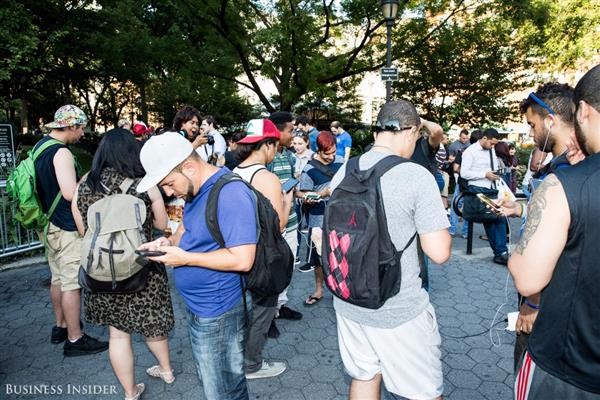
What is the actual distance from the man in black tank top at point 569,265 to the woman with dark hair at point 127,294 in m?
2.21

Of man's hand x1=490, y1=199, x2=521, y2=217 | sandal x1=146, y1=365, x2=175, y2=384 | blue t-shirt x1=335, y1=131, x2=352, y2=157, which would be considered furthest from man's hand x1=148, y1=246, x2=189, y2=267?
blue t-shirt x1=335, y1=131, x2=352, y2=157

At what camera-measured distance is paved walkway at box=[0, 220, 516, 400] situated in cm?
314

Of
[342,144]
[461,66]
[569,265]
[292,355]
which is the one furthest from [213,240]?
[461,66]

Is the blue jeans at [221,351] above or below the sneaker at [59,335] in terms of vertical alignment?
above

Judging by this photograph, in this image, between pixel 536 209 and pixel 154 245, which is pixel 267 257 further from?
pixel 536 209

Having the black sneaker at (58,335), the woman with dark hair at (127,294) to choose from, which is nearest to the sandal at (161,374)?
the woman with dark hair at (127,294)

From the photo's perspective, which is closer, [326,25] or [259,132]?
[259,132]

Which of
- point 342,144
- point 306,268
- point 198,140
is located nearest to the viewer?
point 198,140

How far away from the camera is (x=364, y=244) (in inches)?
75.7

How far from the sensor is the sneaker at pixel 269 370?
3299 mm

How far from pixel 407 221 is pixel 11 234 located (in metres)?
6.46

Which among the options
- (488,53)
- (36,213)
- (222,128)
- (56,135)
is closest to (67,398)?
(36,213)

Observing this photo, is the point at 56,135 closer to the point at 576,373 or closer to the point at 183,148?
the point at 183,148

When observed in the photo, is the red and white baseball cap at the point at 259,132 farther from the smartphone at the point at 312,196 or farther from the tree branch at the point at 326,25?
the tree branch at the point at 326,25
